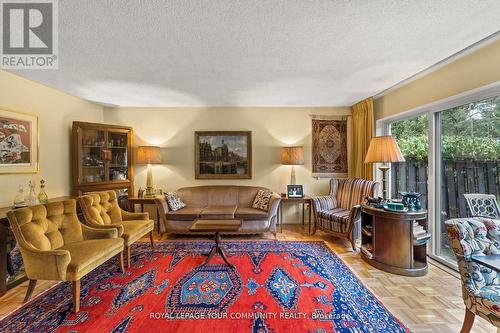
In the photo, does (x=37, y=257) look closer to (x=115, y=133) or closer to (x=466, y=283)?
(x=115, y=133)

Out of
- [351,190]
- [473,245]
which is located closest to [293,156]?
[351,190]

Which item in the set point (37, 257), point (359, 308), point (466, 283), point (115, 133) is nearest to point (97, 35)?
point (37, 257)

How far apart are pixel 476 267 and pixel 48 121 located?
212 inches

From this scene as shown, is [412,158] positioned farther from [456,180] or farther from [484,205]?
[484,205]

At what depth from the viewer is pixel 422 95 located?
3021 millimetres

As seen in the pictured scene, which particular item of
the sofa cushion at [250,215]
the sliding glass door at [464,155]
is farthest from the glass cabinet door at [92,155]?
the sliding glass door at [464,155]

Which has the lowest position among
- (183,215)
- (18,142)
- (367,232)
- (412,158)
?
(367,232)

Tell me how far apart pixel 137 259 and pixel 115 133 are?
101 inches

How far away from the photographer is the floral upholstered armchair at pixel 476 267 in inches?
55.1

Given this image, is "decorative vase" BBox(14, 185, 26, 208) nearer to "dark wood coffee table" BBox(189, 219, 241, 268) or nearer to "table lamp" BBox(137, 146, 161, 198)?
"table lamp" BBox(137, 146, 161, 198)

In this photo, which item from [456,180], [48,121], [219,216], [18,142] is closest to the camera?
[456,180]

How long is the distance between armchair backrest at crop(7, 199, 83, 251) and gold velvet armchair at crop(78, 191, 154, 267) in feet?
0.80

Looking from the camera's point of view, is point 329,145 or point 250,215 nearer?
point 250,215

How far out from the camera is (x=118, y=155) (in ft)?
14.0
